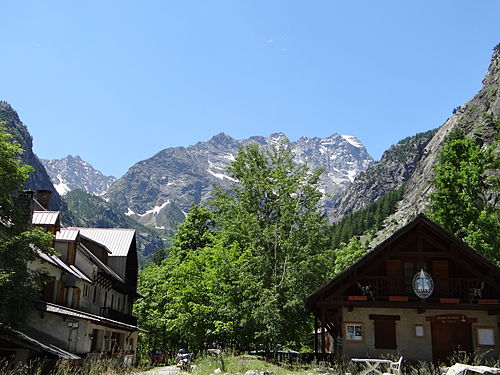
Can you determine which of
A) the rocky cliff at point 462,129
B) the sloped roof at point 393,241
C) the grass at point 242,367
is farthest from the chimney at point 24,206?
the rocky cliff at point 462,129

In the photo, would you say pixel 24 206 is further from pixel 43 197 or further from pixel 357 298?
pixel 357 298

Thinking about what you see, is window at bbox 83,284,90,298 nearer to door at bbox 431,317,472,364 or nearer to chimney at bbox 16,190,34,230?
chimney at bbox 16,190,34,230

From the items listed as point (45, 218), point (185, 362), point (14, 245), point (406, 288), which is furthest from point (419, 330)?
point (45, 218)

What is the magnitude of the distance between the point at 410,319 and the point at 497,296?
14.5 ft

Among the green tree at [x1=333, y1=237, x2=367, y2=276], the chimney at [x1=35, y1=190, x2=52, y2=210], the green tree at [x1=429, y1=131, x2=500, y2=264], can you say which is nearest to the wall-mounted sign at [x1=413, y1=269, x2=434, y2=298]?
the green tree at [x1=429, y1=131, x2=500, y2=264]

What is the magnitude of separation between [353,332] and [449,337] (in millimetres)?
4790

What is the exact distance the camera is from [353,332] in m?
25.2

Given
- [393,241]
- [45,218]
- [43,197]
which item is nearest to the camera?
[393,241]

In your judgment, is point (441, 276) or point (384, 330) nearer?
point (384, 330)

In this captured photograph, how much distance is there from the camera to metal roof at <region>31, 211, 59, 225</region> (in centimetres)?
2772

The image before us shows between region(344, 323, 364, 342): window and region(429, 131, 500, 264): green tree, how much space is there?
10928 millimetres

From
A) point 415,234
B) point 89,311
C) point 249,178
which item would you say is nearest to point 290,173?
point 249,178

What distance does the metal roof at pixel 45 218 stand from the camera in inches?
1091

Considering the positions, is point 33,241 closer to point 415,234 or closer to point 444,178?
point 415,234
